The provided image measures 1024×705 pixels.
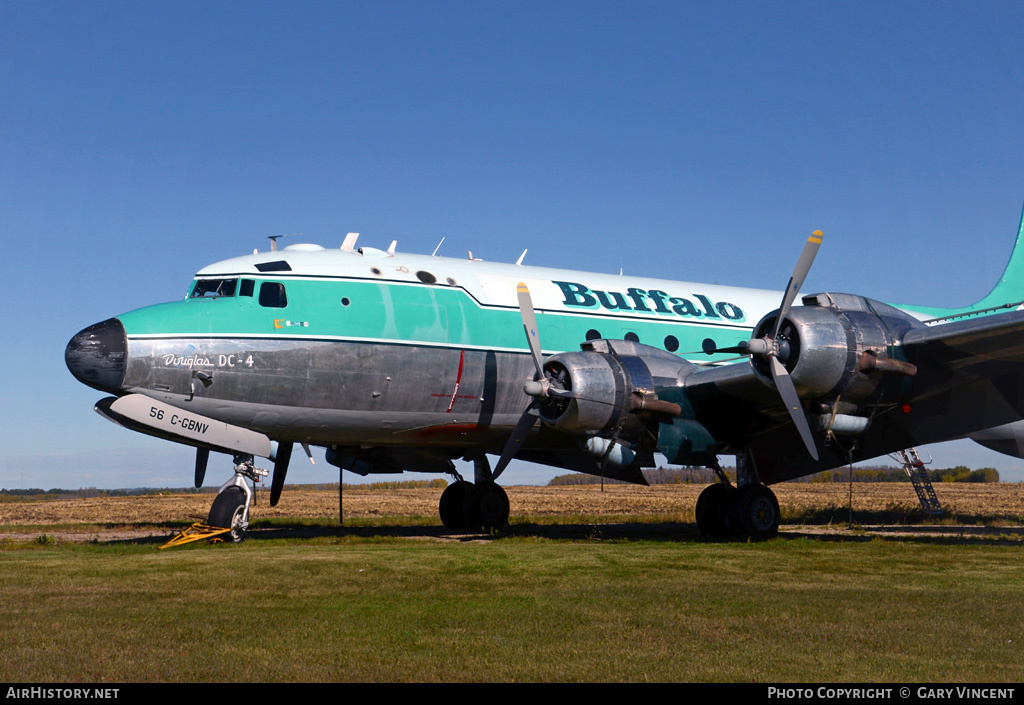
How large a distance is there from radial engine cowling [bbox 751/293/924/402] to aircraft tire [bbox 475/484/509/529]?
7.26m

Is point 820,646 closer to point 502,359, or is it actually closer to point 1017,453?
point 502,359

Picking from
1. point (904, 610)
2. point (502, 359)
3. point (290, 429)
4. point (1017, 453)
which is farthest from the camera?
point (1017, 453)

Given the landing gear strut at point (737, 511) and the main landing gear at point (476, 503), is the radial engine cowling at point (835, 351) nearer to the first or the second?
the landing gear strut at point (737, 511)

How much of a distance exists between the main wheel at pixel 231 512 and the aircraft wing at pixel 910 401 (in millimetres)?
7554

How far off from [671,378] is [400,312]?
15.4 feet

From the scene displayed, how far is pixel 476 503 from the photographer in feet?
66.5

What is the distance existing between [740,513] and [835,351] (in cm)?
372

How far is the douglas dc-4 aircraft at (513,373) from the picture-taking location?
14.8 m

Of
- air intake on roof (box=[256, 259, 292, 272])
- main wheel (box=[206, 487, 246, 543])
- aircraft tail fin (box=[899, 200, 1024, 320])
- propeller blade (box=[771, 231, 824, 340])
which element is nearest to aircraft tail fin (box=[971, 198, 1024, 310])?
aircraft tail fin (box=[899, 200, 1024, 320])

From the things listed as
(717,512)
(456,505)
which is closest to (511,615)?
(717,512)

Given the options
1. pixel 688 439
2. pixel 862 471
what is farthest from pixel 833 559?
pixel 862 471

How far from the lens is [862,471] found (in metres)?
76.7

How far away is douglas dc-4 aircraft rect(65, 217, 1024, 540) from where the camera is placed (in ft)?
48.5

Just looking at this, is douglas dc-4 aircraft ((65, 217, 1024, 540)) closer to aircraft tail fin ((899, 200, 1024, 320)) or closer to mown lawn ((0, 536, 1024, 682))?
mown lawn ((0, 536, 1024, 682))
